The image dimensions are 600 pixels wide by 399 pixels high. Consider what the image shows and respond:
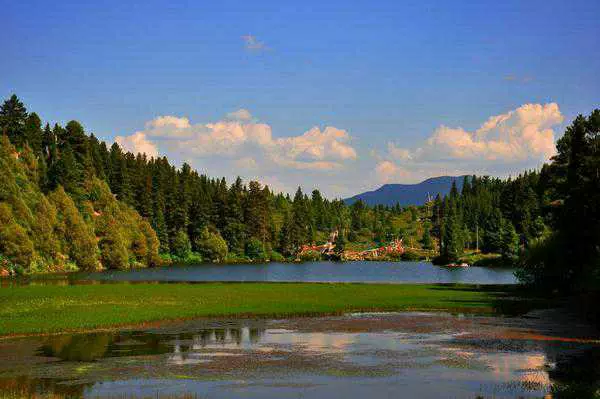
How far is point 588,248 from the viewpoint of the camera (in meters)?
73.8

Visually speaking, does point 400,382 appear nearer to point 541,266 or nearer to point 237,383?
point 237,383

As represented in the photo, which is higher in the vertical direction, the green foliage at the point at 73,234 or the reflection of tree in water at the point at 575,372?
the green foliage at the point at 73,234

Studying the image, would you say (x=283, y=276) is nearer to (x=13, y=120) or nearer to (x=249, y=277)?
(x=249, y=277)

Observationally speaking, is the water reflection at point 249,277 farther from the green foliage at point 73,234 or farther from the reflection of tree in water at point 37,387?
the reflection of tree in water at point 37,387

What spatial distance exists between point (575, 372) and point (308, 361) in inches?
563

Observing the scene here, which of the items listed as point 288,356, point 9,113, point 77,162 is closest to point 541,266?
point 288,356

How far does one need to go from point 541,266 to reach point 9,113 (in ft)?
470

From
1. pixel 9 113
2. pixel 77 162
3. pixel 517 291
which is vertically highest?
pixel 9 113

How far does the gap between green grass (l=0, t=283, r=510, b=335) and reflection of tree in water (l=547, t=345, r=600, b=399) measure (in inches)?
1043

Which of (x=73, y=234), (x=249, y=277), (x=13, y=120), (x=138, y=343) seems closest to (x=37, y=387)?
(x=138, y=343)

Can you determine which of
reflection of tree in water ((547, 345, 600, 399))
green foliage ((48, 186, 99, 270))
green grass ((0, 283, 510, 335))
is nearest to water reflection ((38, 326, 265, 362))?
green grass ((0, 283, 510, 335))

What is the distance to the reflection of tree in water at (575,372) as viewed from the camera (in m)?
27.7

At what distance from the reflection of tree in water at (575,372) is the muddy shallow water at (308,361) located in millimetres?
91

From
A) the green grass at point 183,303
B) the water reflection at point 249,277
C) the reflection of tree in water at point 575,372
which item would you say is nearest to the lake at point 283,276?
the water reflection at point 249,277
